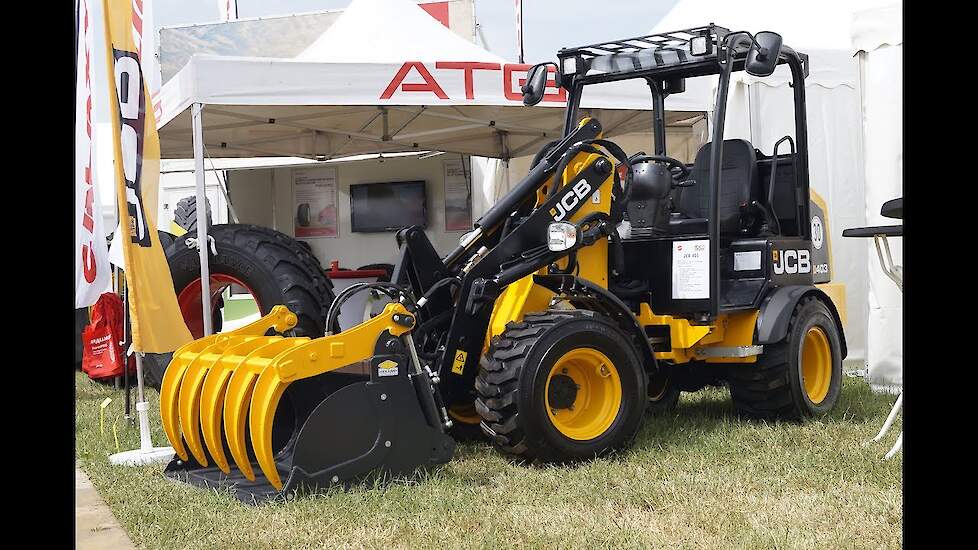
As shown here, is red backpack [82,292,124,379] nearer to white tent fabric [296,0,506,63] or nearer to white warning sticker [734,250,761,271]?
white tent fabric [296,0,506,63]

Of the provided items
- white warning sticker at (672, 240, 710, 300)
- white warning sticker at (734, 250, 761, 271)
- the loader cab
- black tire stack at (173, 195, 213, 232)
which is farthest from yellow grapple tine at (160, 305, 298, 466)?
black tire stack at (173, 195, 213, 232)

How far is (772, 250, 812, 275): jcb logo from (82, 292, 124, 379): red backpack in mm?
5280

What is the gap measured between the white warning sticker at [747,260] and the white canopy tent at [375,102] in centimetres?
233

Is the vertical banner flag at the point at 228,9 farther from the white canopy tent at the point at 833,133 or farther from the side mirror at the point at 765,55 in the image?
the side mirror at the point at 765,55

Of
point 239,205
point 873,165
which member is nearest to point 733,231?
point 873,165

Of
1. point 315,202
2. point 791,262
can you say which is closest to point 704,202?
point 791,262

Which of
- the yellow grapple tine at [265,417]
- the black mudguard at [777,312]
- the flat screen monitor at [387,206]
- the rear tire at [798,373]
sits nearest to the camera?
the yellow grapple tine at [265,417]

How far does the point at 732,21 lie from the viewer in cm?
1022

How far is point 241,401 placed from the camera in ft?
14.3

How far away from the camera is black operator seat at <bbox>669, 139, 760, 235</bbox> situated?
6.16 m

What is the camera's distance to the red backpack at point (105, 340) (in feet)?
27.9

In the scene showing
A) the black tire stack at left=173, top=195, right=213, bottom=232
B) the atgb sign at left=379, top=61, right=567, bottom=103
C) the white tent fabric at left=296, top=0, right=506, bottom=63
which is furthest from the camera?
the black tire stack at left=173, top=195, right=213, bottom=232

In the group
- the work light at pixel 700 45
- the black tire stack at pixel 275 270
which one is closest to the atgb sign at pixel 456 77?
the black tire stack at pixel 275 270

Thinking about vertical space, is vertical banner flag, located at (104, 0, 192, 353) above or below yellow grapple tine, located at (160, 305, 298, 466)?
above
